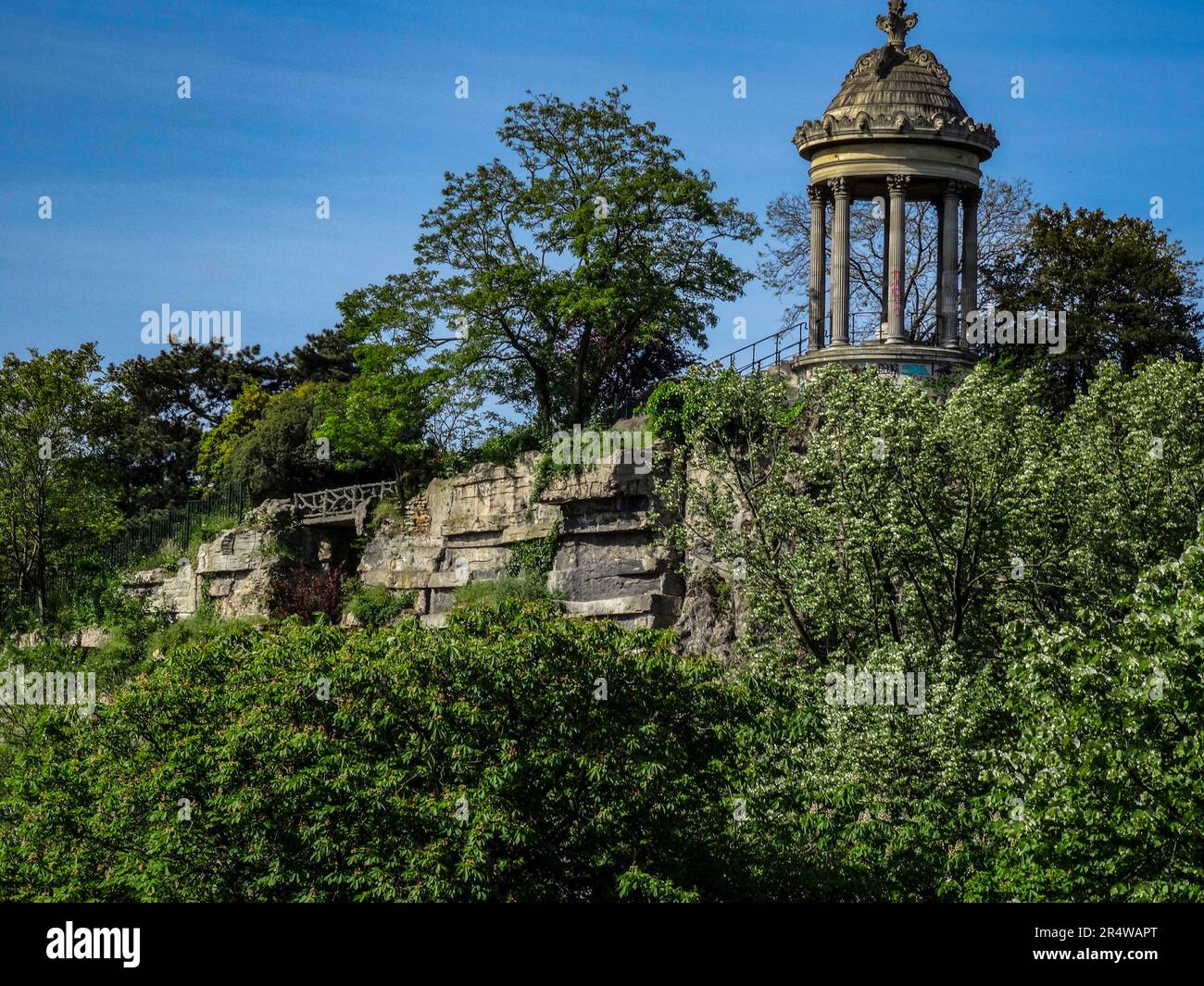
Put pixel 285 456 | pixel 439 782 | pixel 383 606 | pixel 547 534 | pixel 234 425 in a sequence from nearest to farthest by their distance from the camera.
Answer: pixel 439 782 < pixel 547 534 < pixel 383 606 < pixel 285 456 < pixel 234 425

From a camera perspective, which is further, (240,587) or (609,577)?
(240,587)

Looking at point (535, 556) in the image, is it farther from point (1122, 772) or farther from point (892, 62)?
point (1122, 772)

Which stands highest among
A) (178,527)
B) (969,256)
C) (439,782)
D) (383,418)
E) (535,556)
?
(969,256)

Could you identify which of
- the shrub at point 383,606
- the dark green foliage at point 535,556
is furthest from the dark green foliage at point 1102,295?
the shrub at point 383,606

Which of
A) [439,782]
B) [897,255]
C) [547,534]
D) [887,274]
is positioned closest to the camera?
[439,782]

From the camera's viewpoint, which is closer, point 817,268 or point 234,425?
point 817,268

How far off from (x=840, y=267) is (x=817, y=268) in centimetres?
110

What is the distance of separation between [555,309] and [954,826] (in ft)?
64.3

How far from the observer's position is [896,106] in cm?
3488

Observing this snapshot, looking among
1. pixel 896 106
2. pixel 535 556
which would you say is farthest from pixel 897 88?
pixel 535 556

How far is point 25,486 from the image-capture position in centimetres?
4725

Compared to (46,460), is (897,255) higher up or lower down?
higher up
